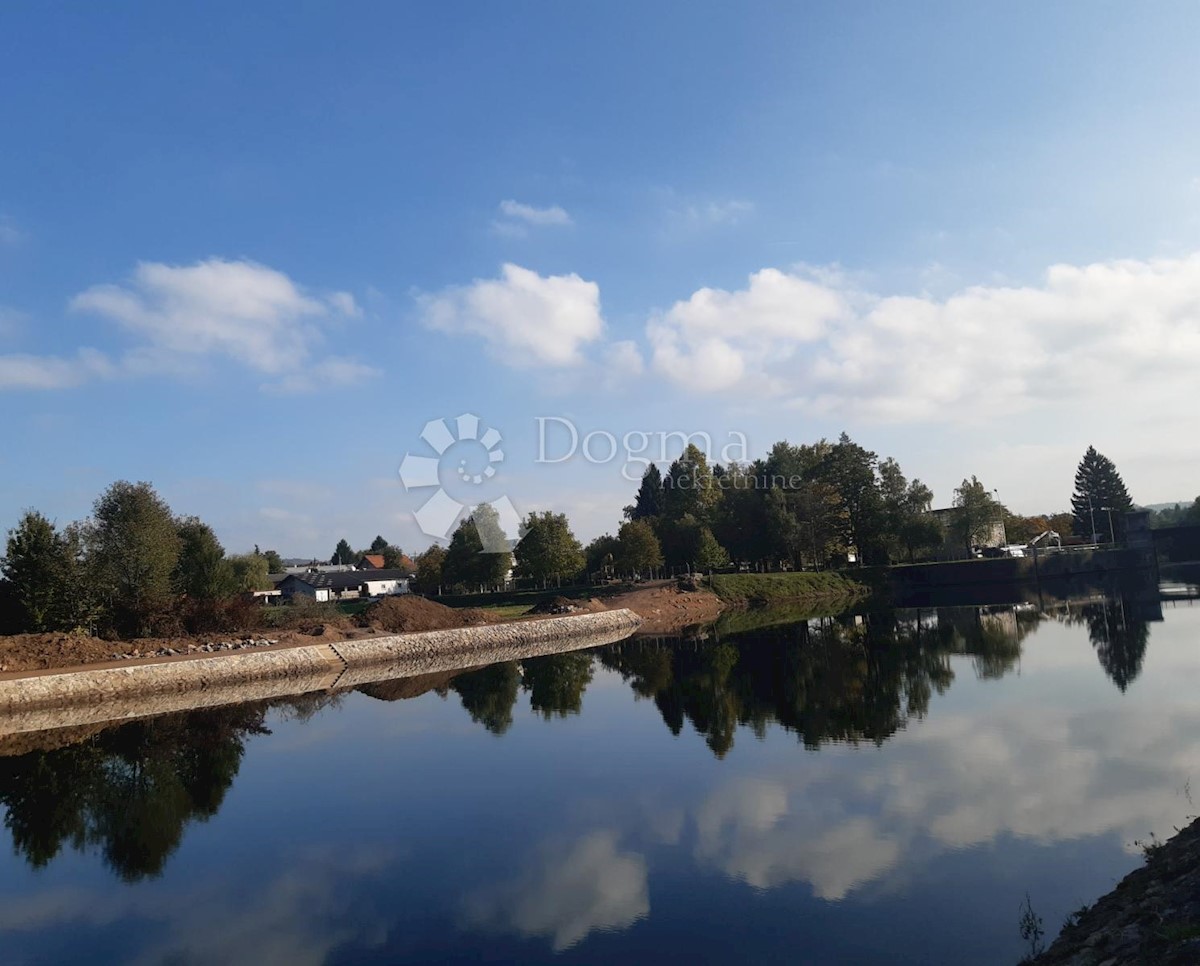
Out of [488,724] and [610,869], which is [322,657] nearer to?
[488,724]

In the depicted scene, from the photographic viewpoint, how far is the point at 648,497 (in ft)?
345

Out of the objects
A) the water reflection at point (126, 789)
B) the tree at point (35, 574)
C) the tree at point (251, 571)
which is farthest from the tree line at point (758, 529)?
the water reflection at point (126, 789)

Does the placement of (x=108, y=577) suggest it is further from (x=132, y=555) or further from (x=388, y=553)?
(x=388, y=553)

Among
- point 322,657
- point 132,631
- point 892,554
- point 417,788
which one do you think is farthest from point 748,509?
point 417,788

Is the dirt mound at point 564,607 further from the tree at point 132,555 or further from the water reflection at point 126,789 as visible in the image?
the water reflection at point 126,789

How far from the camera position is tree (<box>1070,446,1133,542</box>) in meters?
99.3

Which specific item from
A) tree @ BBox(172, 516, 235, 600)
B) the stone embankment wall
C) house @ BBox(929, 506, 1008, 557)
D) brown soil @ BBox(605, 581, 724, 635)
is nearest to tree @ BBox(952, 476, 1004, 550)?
house @ BBox(929, 506, 1008, 557)

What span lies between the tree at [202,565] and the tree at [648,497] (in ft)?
199

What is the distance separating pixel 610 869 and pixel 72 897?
799 cm

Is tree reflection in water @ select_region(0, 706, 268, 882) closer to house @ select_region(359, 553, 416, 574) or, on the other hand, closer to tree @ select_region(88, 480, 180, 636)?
tree @ select_region(88, 480, 180, 636)

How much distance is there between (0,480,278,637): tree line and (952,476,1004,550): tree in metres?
73.9

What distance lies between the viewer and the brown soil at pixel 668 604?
196ft

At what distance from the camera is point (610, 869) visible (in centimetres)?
1136

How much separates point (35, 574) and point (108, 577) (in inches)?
114
